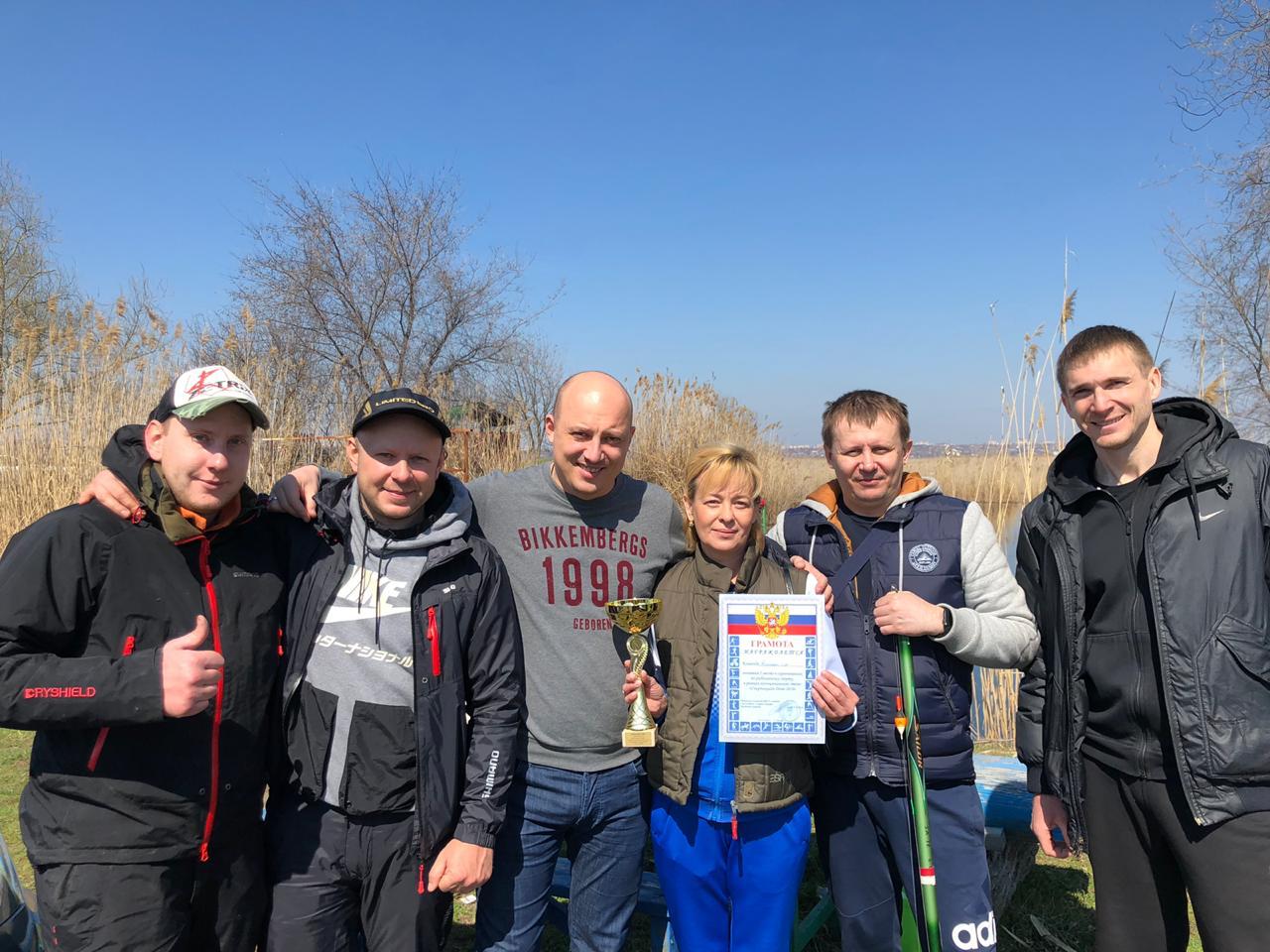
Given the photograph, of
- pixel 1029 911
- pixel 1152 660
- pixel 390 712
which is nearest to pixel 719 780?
pixel 390 712

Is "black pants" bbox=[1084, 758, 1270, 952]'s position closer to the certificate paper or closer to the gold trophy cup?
the certificate paper

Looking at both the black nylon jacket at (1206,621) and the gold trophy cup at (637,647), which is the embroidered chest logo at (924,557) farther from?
the gold trophy cup at (637,647)

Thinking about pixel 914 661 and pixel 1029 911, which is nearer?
pixel 914 661

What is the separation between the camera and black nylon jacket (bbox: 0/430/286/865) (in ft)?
6.45

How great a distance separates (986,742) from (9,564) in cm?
638

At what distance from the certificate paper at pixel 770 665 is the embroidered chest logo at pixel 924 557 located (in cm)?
39

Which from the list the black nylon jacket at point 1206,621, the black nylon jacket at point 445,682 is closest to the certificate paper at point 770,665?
the black nylon jacket at point 445,682

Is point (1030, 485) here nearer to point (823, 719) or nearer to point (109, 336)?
point (823, 719)

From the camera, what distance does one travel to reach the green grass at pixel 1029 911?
4035 millimetres

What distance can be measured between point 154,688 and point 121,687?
8cm

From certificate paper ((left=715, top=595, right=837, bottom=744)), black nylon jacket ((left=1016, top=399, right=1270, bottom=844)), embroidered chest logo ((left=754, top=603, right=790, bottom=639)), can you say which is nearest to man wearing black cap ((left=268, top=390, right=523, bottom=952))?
certificate paper ((left=715, top=595, right=837, bottom=744))

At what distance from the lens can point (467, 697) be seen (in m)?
2.60

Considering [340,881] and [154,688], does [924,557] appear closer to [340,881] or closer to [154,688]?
[340,881]

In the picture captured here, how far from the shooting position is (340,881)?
2412mm
